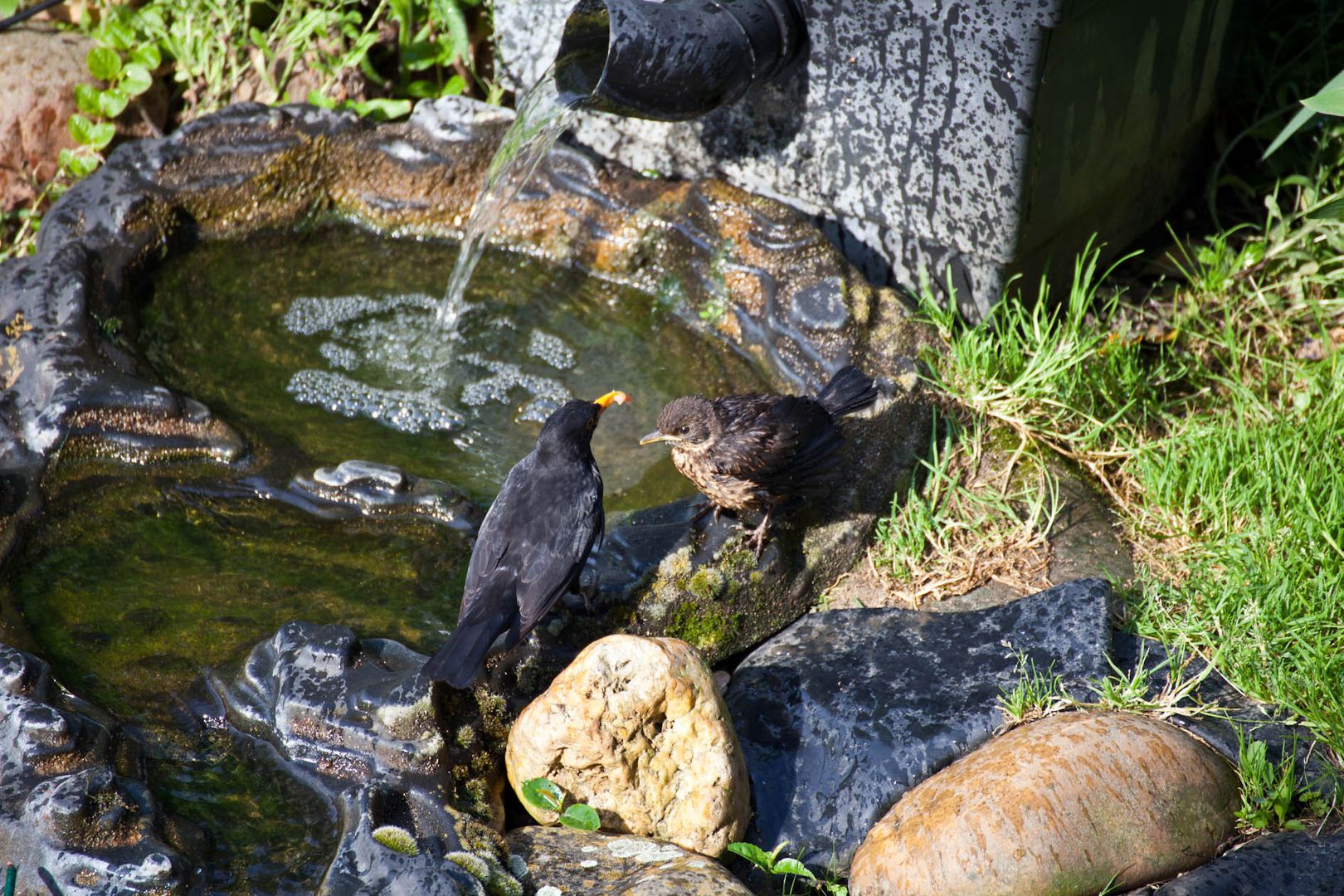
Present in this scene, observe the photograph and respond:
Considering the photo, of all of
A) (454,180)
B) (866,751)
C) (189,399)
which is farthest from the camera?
(454,180)

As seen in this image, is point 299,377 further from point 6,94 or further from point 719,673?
point 6,94

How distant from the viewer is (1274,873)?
11.2 feet

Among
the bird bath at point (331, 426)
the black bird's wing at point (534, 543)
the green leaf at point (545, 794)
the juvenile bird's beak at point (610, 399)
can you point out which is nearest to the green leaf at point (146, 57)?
the bird bath at point (331, 426)

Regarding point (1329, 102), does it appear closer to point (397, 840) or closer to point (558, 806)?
point (558, 806)

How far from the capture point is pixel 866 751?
3.88m

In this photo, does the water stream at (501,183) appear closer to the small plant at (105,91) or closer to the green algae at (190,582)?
the green algae at (190,582)

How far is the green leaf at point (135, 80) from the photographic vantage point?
716cm

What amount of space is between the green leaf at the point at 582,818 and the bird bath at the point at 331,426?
10.8 inches

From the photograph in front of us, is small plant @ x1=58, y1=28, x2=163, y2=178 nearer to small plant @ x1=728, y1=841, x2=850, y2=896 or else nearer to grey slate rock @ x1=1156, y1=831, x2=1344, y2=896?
small plant @ x1=728, y1=841, x2=850, y2=896

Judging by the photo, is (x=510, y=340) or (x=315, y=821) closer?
(x=315, y=821)

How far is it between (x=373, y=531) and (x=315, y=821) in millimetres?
A: 1301

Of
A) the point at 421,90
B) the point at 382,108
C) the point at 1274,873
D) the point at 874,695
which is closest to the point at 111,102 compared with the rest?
the point at 382,108

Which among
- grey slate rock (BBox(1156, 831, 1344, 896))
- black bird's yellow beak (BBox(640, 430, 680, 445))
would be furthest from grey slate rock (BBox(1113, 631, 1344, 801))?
black bird's yellow beak (BBox(640, 430, 680, 445))

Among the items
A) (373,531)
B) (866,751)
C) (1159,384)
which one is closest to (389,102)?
(373,531)
